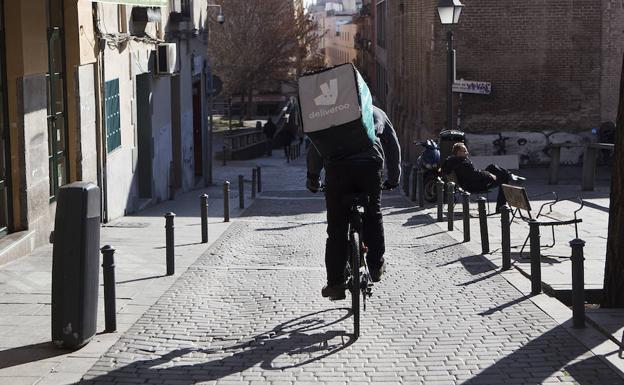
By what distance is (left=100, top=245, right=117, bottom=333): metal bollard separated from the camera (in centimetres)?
802

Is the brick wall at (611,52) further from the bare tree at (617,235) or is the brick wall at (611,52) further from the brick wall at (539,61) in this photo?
the bare tree at (617,235)

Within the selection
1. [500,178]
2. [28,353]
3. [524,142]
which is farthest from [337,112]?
[524,142]

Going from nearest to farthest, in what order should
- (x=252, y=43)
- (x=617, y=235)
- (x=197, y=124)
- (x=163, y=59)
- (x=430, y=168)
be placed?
(x=617, y=235)
(x=430, y=168)
(x=163, y=59)
(x=197, y=124)
(x=252, y=43)

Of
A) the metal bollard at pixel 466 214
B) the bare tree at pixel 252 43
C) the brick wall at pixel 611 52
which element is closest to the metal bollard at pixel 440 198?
the metal bollard at pixel 466 214

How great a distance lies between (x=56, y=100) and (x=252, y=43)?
50053 mm

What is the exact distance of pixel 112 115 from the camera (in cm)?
1781

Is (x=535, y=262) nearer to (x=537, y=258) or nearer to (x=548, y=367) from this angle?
(x=537, y=258)

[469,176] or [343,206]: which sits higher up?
[343,206]

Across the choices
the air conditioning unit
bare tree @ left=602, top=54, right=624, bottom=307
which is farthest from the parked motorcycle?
bare tree @ left=602, top=54, right=624, bottom=307

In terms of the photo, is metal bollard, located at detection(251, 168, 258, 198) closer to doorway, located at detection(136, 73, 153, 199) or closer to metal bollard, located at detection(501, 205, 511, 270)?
doorway, located at detection(136, 73, 153, 199)

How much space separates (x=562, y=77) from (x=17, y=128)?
63.8ft

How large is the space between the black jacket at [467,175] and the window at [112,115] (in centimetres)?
547

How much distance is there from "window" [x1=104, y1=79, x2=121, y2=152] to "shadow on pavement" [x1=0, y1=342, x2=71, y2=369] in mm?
9774

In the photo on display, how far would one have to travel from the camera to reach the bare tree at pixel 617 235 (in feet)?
29.0
